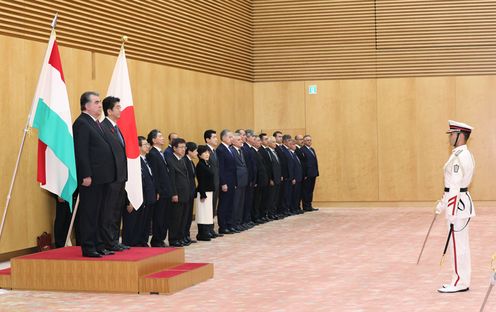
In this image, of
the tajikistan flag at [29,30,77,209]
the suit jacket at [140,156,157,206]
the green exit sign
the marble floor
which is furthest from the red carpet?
the green exit sign

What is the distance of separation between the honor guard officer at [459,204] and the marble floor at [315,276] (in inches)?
7.2

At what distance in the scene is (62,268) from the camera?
313 inches

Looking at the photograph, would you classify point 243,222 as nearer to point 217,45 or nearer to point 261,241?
point 261,241

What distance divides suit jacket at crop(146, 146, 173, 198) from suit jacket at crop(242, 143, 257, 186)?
3213 mm

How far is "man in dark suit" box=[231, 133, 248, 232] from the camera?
1341 cm

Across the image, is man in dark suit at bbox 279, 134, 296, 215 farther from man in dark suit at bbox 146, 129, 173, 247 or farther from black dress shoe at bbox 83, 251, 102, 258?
black dress shoe at bbox 83, 251, 102, 258

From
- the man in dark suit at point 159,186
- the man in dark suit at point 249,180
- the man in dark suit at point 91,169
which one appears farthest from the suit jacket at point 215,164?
the man in dark suit at point 91,169

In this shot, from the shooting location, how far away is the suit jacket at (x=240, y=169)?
13395 mm

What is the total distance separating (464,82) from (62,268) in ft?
42.6

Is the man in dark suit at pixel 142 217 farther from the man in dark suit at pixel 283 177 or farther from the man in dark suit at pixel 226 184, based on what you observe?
the man in dark suit at pixel 283 177

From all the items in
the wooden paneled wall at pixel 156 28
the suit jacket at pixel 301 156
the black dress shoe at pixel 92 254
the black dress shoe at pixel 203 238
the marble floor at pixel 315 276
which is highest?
the wooden paneled wall at pixel 156 28

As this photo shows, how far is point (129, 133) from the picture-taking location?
942 cm

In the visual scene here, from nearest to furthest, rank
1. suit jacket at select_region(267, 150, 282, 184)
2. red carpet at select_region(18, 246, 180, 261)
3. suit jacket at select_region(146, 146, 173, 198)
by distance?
red carpet at select_region(18, 246, 180, 261)
suit jacket at select_region(146, 146, 173, 198)
suit jacket at select_region(267, 150, 282, 184)

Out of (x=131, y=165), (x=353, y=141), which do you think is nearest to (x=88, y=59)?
(x=131, y=165)
